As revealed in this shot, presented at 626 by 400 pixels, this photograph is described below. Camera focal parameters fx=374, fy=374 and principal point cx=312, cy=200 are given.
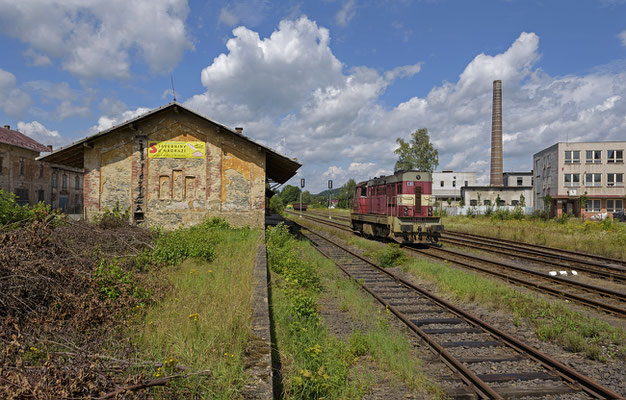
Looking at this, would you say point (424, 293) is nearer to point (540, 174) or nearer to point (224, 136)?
point (224, 136)

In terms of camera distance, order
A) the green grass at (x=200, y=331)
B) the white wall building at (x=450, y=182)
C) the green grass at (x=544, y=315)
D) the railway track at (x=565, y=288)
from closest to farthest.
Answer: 1. the green grass at (x=200, y=331)
2. the green grass at (x=544, y=315)
3. the railway track at (x=565, y=288)
4. the white wall building at (x=450, y=182)

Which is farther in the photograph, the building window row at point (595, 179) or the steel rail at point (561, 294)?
the building window row at point (595, 179)

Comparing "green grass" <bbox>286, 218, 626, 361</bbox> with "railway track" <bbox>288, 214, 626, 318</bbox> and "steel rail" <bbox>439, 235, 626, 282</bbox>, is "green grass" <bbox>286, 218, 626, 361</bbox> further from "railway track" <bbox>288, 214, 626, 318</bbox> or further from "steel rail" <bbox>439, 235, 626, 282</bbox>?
"steel rail" <bbox>439, 235, 626, 282</bbox>

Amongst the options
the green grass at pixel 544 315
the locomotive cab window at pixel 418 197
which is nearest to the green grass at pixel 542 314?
the green grass at pixel 544 315

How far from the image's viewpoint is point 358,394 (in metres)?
4.49

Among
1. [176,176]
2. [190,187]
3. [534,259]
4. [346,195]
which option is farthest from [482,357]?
[346,195]

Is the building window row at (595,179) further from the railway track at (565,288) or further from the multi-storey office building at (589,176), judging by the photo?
the railway track at (565,288)

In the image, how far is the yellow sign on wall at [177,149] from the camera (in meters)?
17.4

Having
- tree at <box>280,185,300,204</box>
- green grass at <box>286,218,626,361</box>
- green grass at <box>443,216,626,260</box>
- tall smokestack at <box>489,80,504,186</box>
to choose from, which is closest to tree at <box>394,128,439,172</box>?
tall smokestack at <box>489,80,504,186</box>

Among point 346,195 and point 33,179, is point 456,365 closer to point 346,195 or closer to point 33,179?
point 33,179

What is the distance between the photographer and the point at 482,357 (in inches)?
219

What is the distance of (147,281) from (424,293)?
6.10 metres

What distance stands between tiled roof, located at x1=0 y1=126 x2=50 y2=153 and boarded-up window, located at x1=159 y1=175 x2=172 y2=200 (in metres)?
23.4

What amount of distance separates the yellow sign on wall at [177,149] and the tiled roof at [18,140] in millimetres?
23139
